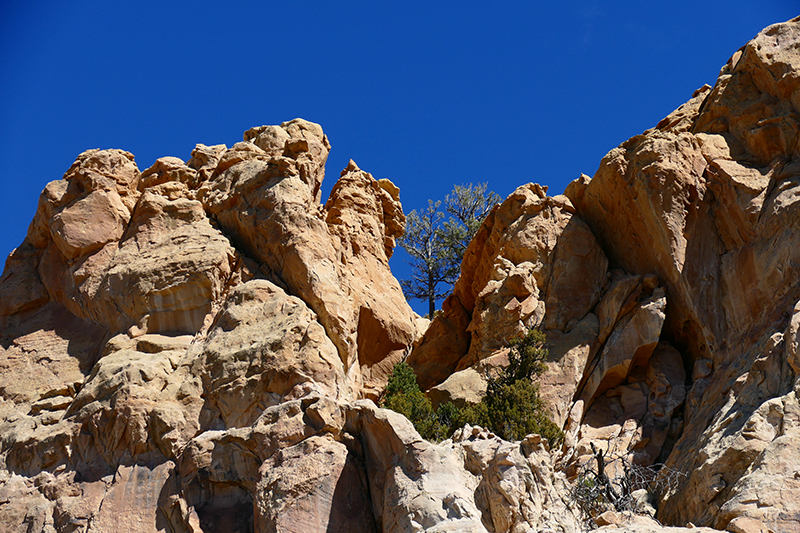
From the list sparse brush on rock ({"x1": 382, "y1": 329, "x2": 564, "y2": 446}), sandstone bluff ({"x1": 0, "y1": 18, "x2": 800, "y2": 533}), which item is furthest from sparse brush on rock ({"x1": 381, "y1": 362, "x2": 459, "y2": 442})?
sandstone bluff ({"x1": 0, "y1": 18, "x2": 800, "y2": 533})

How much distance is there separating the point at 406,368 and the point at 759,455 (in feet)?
40.9

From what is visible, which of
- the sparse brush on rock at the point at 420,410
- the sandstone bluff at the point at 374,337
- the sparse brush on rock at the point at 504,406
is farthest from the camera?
the sparse brush on rock at the point at 420,410

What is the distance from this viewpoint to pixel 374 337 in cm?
3161

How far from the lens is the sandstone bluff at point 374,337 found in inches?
802

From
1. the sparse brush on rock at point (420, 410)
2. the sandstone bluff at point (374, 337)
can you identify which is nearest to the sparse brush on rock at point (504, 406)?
the sparse brush on rock at point (420, 410)

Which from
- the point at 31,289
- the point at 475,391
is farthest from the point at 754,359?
the point at 31,289

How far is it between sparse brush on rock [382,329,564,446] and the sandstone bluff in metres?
0.92

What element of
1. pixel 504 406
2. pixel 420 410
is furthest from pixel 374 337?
pixel 504 406

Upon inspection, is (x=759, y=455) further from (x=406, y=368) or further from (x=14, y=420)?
(x=14, y=420)

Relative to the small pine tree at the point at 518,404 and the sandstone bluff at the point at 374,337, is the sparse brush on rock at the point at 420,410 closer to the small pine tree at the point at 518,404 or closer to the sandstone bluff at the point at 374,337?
the small pine tree at the point at 518,404

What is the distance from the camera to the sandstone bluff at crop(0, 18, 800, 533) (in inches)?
802

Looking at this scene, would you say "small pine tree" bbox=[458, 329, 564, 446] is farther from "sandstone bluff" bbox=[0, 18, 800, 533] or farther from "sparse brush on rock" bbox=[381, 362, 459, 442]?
"sandstone bluff" bbox=[0, 18, 800, 533]

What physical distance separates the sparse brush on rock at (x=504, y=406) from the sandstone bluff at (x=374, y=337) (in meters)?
0.92

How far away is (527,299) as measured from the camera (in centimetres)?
2992
